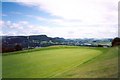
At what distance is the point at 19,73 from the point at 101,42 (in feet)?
96.9

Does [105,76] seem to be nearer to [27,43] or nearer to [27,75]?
[27,75]

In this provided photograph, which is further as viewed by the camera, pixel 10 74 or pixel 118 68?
pixel 10 74

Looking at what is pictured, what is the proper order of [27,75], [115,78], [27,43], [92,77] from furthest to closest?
[27,43], [27,75], [92,77], [115,78]

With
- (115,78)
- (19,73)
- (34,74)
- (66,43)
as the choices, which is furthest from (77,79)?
(66,43)

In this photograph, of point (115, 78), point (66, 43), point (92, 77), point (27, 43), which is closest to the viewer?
point (115, 78)

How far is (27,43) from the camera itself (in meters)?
36.1

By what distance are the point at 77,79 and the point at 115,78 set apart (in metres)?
1.42

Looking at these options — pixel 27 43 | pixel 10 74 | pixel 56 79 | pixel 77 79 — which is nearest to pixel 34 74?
pixel 10 74

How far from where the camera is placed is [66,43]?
39500 mm

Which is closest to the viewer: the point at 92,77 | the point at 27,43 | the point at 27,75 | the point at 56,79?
the point at 92,77

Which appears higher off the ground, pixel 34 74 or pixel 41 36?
pixel 41 36

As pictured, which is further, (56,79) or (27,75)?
(27,75)

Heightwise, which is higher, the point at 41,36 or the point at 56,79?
the point at 41,36

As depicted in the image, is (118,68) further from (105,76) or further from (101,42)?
(101,42)
